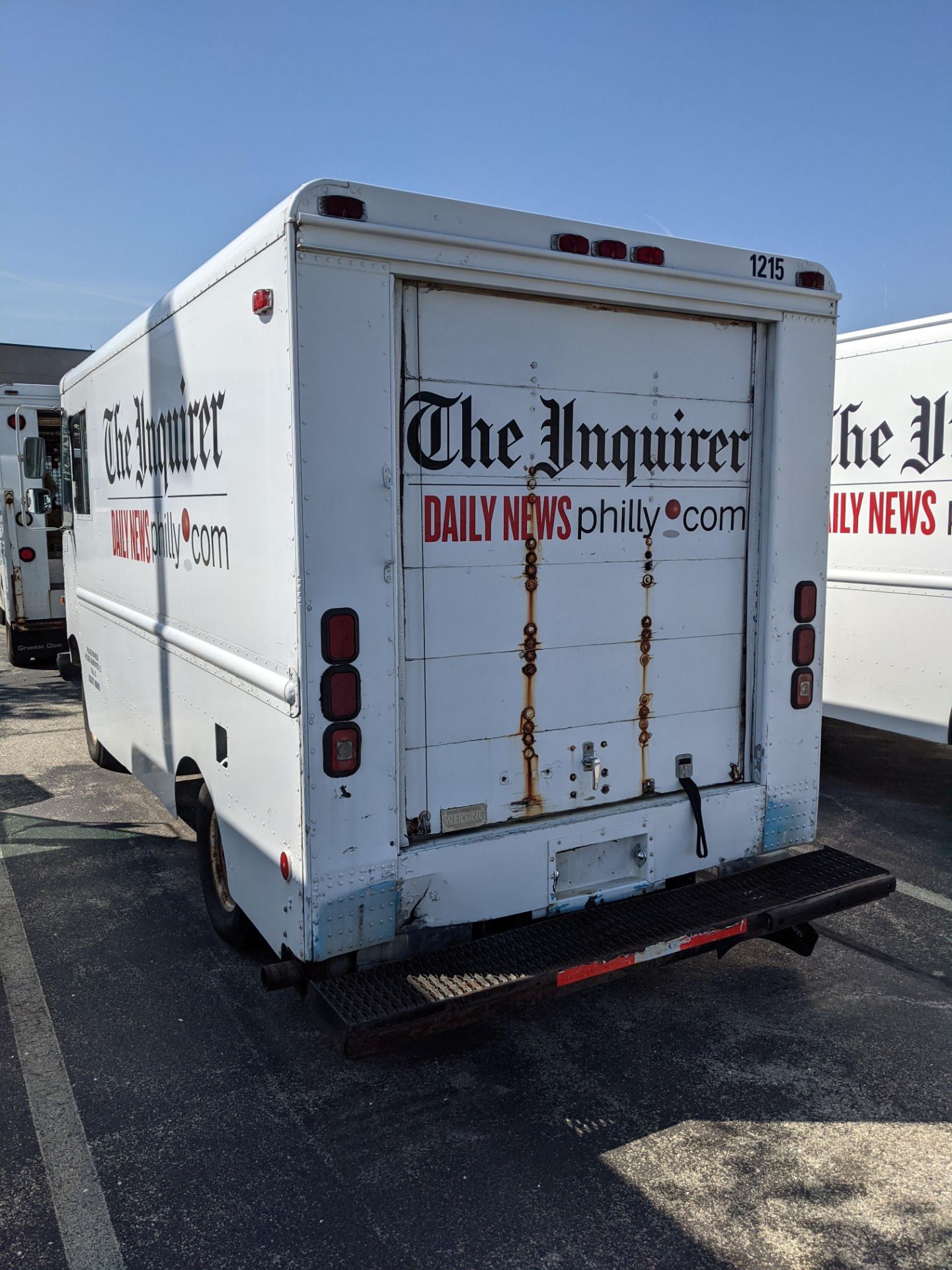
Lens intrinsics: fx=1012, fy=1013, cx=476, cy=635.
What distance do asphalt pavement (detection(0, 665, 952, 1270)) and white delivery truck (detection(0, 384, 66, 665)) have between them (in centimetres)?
729

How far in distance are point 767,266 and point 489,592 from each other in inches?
70.1

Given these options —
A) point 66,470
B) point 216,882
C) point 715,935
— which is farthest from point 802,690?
point 66,470

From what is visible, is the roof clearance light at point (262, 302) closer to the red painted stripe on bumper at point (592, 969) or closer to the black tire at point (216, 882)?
the black tire at point (216, 882)

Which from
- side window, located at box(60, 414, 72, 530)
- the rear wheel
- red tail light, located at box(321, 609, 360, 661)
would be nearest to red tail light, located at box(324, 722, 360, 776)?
red tail light, located at box(321, 609, 360, 661)

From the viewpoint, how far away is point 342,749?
135 inches

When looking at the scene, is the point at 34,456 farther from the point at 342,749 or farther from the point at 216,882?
the point at 342,749

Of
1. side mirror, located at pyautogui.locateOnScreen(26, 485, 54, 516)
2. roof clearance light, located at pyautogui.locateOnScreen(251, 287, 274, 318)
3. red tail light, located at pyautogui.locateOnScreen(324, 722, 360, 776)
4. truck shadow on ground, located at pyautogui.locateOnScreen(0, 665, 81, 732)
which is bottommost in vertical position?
truck shadow on ground, located at pyautogui.locateOnScreen(0, 665, 81, 732)

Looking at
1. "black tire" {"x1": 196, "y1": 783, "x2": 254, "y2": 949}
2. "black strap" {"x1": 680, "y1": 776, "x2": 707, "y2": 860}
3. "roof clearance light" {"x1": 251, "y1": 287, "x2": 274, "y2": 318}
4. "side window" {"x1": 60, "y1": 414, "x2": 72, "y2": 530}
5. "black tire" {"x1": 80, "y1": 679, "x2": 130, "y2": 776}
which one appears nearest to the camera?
"roof clearance light" {"x1": 251, "y1": 287, "x2": 274, "y2": 318}

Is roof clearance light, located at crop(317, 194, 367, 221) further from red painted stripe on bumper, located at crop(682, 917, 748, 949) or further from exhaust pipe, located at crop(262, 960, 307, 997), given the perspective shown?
red painted stripe on bumper, located at crop(682, 917, 748, 949)

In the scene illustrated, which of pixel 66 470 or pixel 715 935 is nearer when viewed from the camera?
pixel 715 935

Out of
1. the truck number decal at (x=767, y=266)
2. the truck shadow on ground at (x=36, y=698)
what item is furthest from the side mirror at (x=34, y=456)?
the truck number decal at (x=767, y=266)

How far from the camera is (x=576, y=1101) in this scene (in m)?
3.60

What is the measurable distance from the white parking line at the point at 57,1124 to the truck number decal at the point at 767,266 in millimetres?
4028

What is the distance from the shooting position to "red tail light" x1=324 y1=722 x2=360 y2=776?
3.40m
